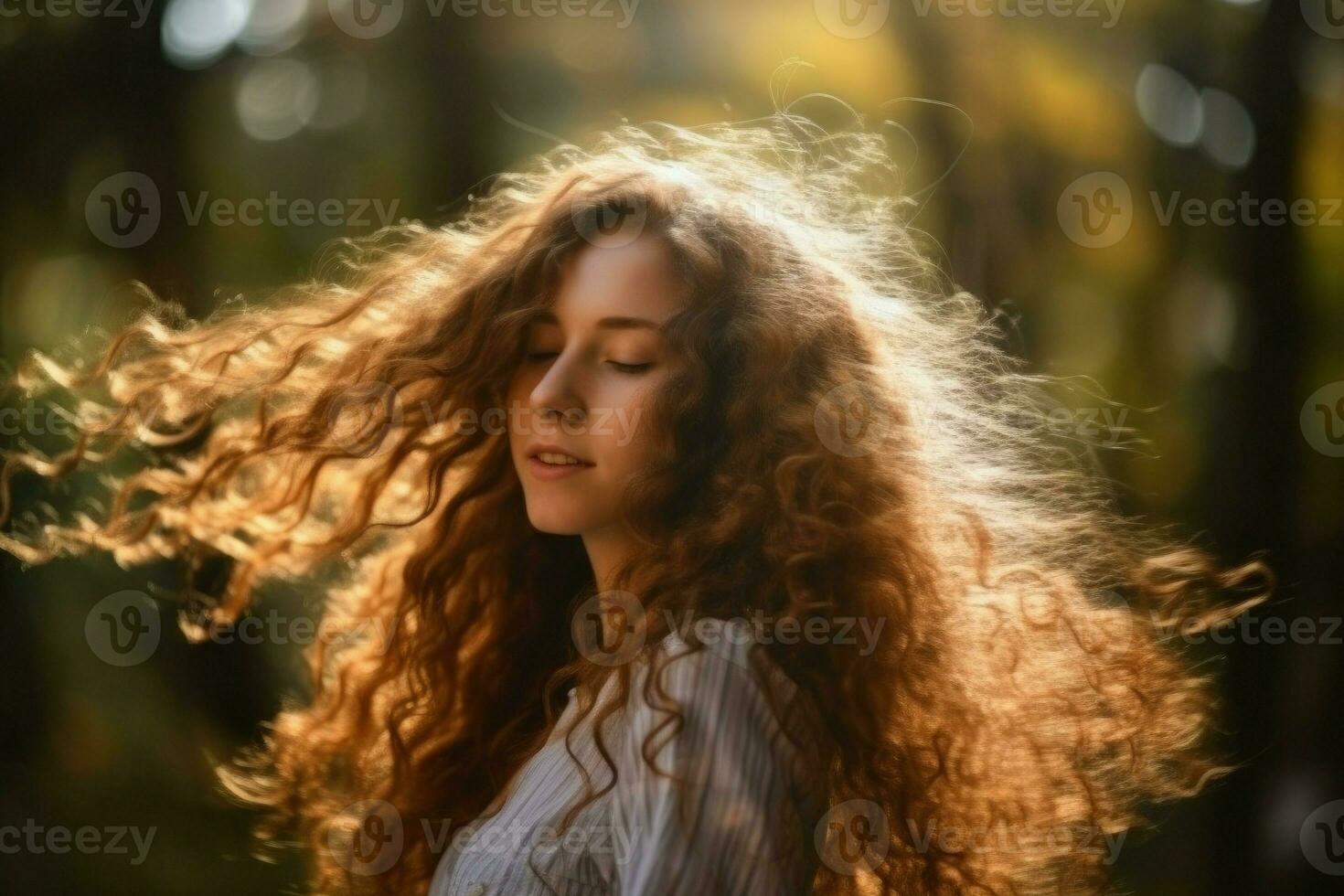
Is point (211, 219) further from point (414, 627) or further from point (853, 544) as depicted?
point (853, 544)

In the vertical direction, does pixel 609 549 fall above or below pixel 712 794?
above

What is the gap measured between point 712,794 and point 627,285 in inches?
23.4

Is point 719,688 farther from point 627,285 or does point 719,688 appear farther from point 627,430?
point 627,285

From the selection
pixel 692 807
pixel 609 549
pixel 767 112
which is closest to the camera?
pixel 692 807

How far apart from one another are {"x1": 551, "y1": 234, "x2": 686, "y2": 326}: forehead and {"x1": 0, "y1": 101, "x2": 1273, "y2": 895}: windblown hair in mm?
24

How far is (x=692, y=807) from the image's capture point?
1.18 meters

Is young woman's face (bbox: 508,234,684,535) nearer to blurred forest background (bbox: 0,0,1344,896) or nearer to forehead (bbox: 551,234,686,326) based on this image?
forehead (bbox: 551,234,686,326)

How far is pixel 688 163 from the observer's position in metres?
1.69

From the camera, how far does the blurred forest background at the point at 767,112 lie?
2.70 metres

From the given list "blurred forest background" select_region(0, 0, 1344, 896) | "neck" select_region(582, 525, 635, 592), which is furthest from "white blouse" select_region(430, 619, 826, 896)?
"blurred forest background" select_region(0, 0, 1344, 896)

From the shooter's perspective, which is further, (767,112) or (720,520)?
(767,112)

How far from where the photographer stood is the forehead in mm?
1433

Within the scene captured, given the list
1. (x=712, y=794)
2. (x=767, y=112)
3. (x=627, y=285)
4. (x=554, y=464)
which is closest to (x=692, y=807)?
(x=712, y=794)

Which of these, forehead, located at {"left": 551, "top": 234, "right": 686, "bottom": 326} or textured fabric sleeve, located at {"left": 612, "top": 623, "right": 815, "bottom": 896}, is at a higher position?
forehead, located at {"left": 551, "top": 234, "right": 686, "bottom": 326}
